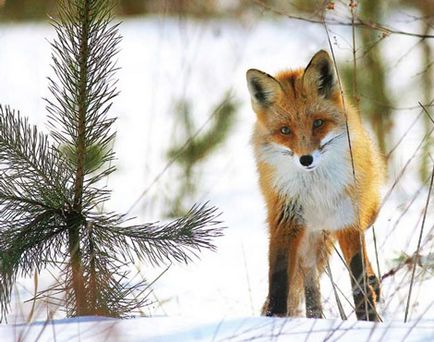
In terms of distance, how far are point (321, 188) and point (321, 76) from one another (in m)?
0.57

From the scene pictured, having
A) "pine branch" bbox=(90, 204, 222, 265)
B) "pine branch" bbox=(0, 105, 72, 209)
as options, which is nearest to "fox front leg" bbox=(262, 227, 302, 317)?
"pine branch" bbox=(90, 204, 222, 265)

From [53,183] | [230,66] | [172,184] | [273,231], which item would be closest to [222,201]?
[172,184]

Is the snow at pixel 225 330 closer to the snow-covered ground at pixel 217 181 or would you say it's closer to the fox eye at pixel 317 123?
the snow-covered ground at pixel 217 181

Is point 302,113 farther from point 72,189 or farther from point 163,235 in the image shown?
point 72,189

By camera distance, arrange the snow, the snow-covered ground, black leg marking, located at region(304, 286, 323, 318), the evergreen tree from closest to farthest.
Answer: the snow < the snow-covered ground < the evergreen tree < black leg marking, located at region(304, 286, 323, 318)

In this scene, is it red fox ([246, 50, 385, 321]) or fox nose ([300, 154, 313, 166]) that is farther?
red fox ([246, 50, 385, 321])

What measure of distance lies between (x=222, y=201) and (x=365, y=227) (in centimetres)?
354

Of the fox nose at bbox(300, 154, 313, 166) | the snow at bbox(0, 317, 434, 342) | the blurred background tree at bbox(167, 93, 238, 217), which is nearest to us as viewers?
the snow at bbox(0, 317, 434, 342)

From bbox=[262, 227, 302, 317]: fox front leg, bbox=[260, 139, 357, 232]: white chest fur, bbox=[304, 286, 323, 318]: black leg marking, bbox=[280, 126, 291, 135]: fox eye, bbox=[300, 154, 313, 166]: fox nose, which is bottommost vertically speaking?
bbox=[304, 286, 323, 318]: black leg marking

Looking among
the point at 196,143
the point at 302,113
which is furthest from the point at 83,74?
the point at 196,143

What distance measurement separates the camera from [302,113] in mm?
4344

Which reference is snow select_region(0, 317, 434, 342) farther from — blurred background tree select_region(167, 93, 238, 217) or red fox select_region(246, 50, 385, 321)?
blurred background tree select_region(167, 93, 238, 217)

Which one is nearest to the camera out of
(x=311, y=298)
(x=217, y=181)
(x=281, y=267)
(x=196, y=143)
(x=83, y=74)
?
(x=83, y=74)

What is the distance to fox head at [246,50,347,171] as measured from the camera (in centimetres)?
424
